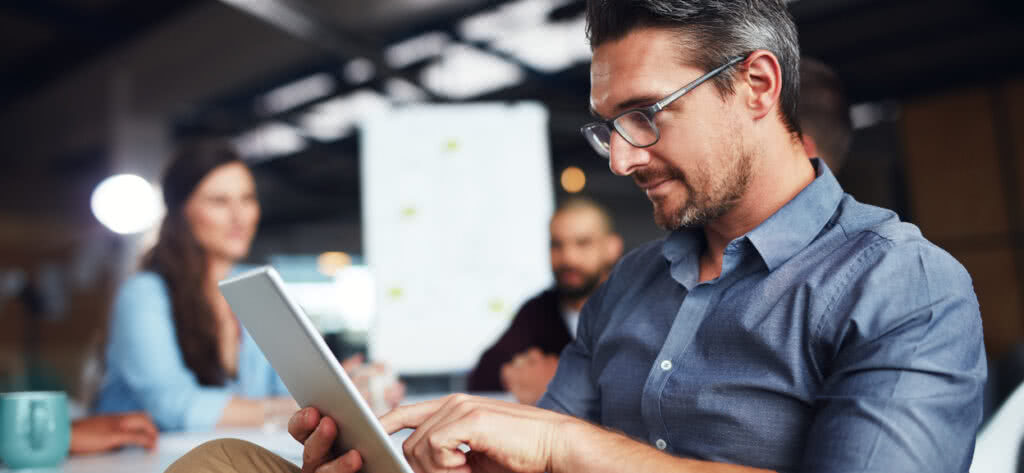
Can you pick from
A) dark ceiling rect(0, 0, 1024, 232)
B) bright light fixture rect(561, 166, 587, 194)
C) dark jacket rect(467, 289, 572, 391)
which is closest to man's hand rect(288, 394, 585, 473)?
dark jacket rect(467, 289, 572, 391)

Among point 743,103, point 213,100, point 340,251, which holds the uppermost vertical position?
point 213,100

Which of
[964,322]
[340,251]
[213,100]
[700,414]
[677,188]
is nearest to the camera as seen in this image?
[964,322]

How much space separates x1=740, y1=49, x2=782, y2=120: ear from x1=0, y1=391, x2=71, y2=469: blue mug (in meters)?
1.21

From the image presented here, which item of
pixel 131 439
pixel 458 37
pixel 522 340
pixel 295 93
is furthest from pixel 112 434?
pixel 295 93

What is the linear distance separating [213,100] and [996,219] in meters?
7.18

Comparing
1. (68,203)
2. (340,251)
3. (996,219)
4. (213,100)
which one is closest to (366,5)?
(213,100)

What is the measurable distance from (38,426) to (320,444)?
60 cm

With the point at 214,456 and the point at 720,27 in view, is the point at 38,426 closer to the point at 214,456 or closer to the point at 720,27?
the point at 214,456

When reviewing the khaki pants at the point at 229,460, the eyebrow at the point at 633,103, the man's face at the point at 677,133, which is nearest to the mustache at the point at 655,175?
the man's face at the point at 677,133

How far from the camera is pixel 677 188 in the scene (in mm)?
1243

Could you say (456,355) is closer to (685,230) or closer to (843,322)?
(685,230)

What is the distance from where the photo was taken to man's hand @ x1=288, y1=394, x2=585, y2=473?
1.00m

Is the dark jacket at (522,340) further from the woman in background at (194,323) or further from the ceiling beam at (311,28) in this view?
the ceiling beam at (311,28)

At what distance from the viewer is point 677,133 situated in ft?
3.97
